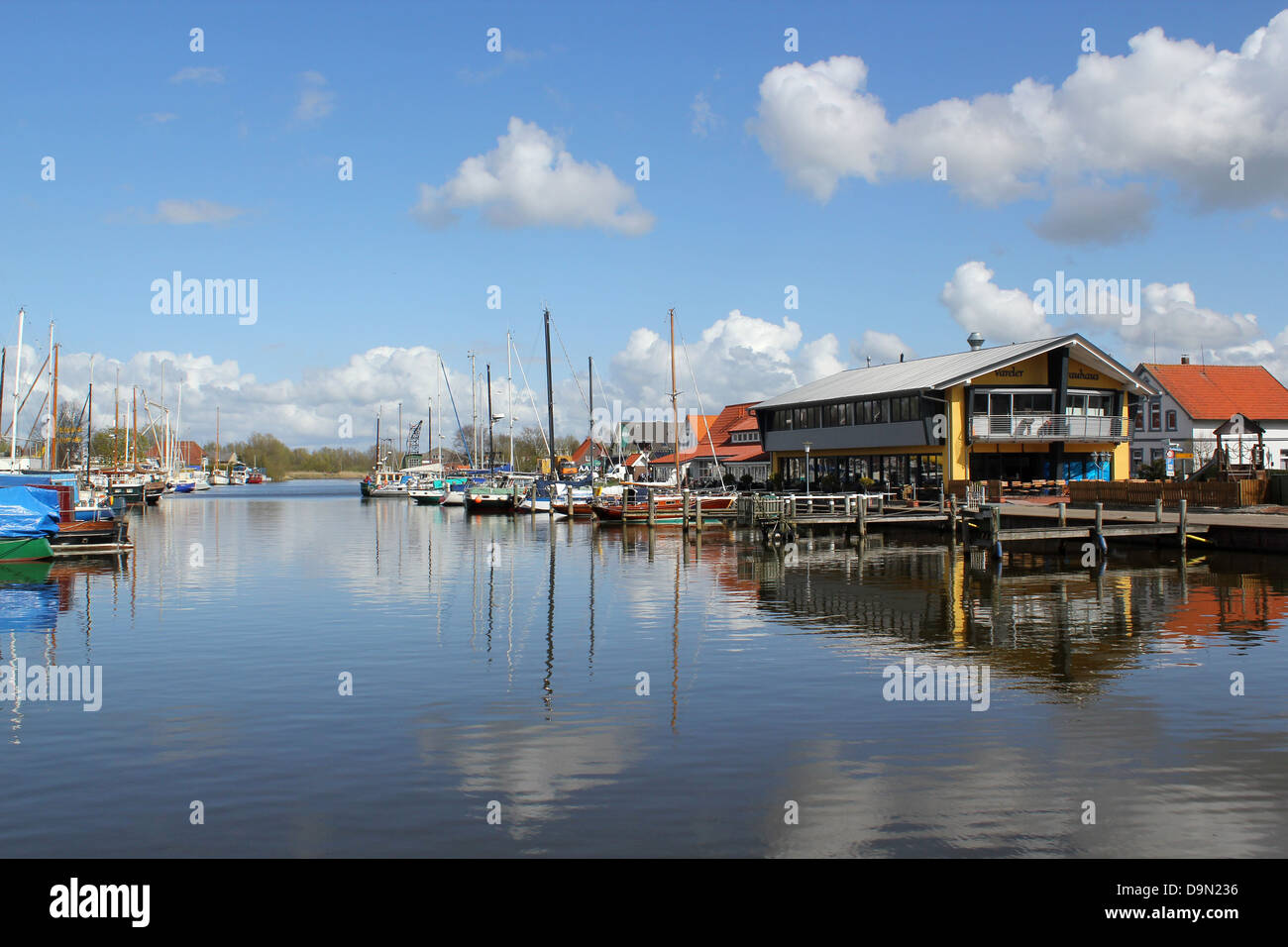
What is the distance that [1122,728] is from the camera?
592 inches

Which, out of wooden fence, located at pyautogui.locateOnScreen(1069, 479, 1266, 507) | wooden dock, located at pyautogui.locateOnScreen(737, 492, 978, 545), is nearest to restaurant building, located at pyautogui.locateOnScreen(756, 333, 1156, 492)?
wooden dock, located at pyautogui.locateOnScreen(737, 492, 978, 545)

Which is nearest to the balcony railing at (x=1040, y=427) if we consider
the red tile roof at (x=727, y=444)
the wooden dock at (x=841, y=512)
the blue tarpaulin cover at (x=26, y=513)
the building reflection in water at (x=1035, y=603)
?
the wooden dock at (x=841, y=512)

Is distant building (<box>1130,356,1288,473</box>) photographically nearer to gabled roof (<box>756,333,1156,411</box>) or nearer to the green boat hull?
gabled roof (<box>756,333,1156,411</box>)

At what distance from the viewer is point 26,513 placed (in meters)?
40.0

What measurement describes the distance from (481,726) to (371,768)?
243 cm

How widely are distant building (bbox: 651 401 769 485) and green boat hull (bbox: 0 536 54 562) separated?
157 ft

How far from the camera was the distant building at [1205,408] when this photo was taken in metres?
74.4

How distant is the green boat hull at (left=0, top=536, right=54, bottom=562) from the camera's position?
40094 mm

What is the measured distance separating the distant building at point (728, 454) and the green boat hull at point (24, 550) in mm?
47763

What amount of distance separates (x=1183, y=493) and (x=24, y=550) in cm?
4809

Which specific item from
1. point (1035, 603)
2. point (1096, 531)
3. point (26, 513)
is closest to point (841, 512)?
point (1096, 531)

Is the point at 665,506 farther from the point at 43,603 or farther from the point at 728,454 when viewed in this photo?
the point at 43,603
